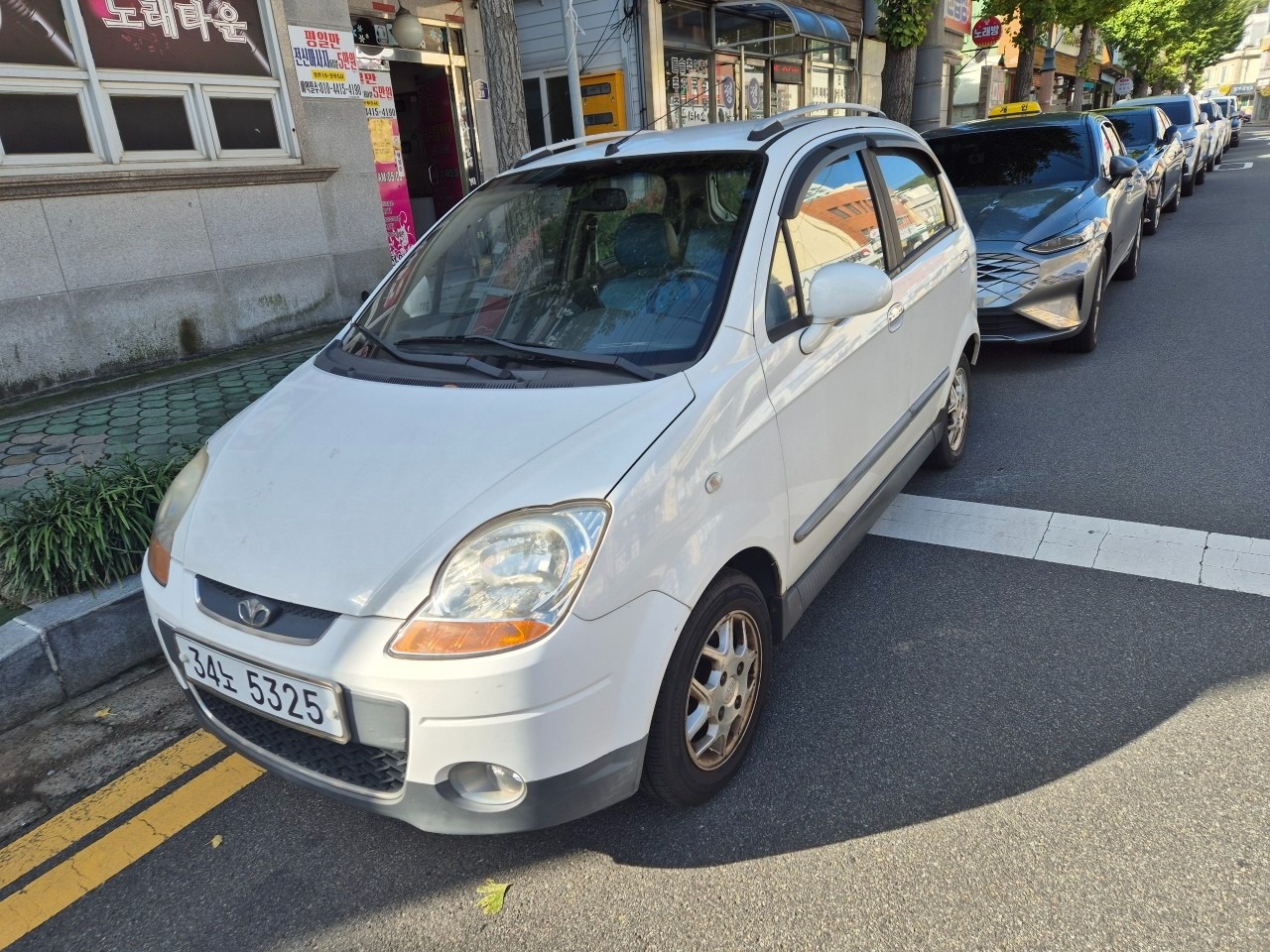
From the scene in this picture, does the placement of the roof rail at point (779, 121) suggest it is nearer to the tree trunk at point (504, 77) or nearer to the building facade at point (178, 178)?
the tree trunk at point (504, 77)

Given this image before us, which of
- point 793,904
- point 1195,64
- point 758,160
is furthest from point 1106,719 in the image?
point 1195,64

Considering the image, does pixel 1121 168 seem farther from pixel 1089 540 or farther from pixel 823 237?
pixel 823 237

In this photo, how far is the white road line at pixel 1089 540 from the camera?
3.47 meters

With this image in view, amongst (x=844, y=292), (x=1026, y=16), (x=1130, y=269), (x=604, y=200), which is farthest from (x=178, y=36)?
(x=1026, y=16)

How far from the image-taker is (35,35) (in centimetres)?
609

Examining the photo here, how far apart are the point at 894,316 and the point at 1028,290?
3.06 meters

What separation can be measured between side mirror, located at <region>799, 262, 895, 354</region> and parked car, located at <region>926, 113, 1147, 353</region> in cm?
369

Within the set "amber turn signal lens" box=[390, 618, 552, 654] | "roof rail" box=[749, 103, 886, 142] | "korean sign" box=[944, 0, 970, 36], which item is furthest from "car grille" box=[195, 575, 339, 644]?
"korean sign" box=[944, 0, 970, 36]

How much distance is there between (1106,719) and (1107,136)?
6577 mm

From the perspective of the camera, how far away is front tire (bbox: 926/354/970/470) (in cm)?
439

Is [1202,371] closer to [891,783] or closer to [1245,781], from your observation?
[1245,781]

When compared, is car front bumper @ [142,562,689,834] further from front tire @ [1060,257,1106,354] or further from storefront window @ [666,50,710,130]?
storefront window @ [666,50,710,130]

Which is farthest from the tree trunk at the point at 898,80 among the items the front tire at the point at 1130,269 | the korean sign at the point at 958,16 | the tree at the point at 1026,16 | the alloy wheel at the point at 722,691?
the korean sign at the point at 958,16

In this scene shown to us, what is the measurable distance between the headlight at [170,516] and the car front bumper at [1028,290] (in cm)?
495
